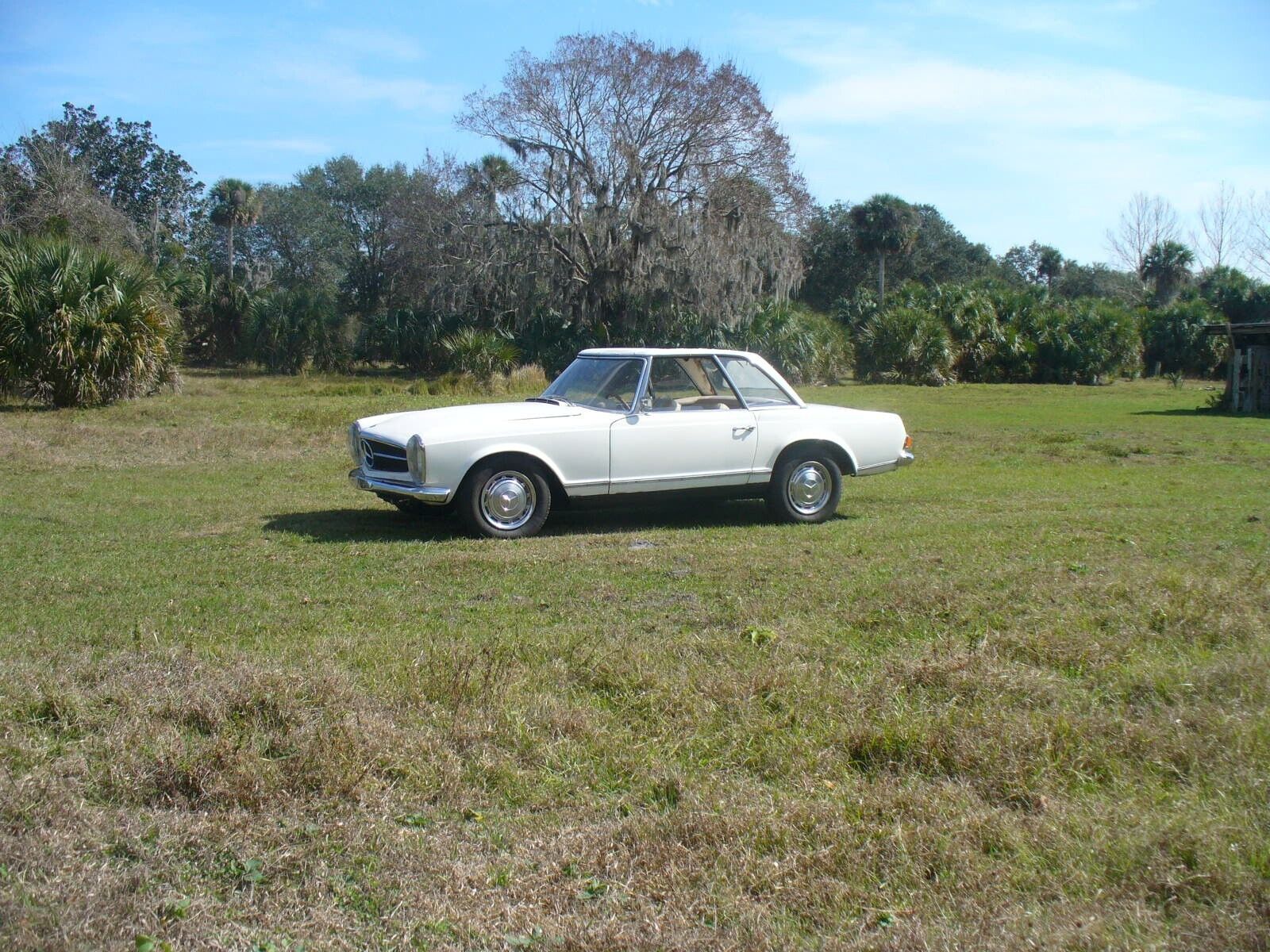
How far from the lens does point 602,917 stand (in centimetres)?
352

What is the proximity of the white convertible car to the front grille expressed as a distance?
0.01 m

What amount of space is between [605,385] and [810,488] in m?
2.07

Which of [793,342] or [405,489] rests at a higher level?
[793,342]

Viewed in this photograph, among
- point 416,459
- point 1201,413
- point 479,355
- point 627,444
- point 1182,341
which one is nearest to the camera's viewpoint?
point 416,459

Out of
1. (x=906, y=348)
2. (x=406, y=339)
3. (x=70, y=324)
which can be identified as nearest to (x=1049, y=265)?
(x=906, y=348)

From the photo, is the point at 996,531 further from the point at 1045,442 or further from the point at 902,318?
the point at 902,318

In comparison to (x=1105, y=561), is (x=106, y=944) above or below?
below

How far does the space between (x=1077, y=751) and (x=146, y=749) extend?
3.67m

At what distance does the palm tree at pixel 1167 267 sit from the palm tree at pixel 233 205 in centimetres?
4075

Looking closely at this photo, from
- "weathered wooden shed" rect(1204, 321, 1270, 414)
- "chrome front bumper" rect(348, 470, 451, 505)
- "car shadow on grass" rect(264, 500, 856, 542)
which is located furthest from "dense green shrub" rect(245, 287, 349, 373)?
"chrome front bumper" rect(348, 470, 451, 505)

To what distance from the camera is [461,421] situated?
372 inches

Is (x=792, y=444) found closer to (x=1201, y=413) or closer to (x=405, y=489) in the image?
(x=405, y=489)

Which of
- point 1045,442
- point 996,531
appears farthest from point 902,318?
point 996,531

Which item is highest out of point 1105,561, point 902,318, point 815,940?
point 902,318
